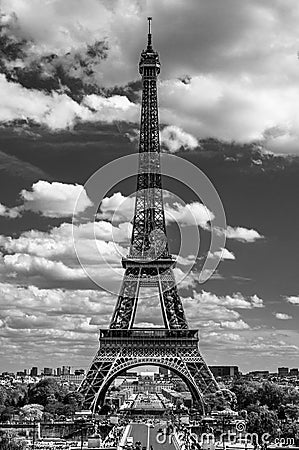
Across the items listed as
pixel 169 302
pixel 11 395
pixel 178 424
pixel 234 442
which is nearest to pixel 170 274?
pixel 169 302

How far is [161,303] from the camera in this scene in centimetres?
6838

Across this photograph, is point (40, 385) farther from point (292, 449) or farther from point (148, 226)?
point (292, 449)

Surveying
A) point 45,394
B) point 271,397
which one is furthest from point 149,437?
point 45,394

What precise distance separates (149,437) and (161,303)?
16.1 meters

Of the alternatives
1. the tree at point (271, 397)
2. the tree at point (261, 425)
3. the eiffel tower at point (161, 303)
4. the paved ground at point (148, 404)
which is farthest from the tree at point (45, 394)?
the tree at point (261, 425)

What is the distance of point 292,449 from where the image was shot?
45406mm

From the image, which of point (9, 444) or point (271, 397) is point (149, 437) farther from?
point (271, 397)

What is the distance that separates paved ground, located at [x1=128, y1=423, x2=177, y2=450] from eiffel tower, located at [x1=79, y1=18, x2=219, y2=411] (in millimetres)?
4436

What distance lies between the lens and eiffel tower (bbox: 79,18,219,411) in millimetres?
64625

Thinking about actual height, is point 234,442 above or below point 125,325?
below

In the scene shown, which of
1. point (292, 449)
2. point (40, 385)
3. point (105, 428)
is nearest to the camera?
point (292, 449)

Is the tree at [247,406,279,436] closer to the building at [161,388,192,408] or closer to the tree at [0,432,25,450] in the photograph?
A: the tree at [0,432,25,450]

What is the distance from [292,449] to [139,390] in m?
152

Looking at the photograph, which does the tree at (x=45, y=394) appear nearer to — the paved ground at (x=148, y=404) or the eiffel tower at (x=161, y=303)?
the paved ground at (x=148, y=404)
